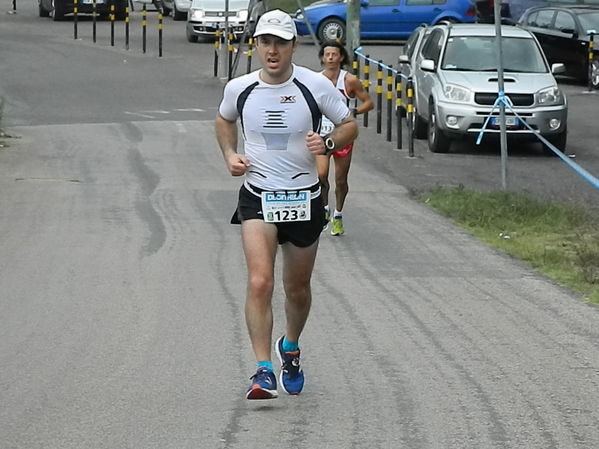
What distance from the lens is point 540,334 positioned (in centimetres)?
866

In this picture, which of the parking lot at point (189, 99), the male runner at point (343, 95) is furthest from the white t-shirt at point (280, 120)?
the parking lot at point (189, 99)

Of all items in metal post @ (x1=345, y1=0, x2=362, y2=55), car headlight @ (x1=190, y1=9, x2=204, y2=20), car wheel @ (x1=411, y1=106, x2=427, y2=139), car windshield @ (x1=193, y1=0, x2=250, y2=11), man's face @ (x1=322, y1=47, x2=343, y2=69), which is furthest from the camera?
car headlight @ (x1=190, y1=9, x2=204, y2=20)

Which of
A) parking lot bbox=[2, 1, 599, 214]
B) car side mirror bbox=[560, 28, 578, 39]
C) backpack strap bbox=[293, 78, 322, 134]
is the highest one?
backpack strap bbox=[293, 78, 322, 134]

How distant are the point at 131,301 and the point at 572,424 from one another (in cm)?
397

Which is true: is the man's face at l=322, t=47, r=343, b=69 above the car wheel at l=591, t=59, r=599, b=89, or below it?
above

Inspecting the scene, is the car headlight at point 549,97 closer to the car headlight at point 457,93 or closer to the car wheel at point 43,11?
the car headlight at point 457,93

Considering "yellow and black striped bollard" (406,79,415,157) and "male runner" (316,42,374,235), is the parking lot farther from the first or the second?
"male runner" (316,42,374,235)

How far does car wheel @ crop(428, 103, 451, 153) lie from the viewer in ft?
66.6

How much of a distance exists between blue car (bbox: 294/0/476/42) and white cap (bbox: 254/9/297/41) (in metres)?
31.2

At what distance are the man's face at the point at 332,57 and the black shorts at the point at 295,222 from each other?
569 cm

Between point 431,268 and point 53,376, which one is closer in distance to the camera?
point 53,376

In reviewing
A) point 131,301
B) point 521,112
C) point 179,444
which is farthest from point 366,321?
point 521,112

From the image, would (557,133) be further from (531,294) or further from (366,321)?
(366,321)

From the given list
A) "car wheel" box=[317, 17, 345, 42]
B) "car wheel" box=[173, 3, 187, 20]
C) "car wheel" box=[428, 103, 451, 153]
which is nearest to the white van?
"car wheel" box=[317, 17, 345, 42]
